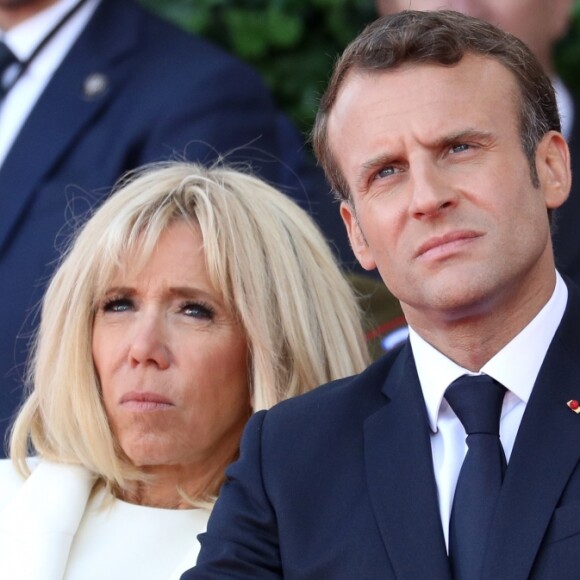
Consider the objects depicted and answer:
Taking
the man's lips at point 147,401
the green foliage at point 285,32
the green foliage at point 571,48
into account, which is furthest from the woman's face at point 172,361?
the green foliage at point 571,48

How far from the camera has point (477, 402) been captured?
2203 millimetres

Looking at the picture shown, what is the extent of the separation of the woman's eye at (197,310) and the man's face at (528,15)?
1.23 metres

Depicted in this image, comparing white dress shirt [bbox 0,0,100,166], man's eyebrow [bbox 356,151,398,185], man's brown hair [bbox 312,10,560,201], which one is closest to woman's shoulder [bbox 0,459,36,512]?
white dress shirt [bbox 0,0,100,166]

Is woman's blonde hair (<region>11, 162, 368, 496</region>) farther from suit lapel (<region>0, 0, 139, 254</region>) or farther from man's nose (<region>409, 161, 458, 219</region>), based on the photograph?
man's nose (<region>409, 161, 458, 219</region>)

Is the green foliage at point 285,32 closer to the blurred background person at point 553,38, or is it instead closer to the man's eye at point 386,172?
the blurred background person at point 553,38

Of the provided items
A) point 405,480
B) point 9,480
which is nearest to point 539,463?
point 405,480

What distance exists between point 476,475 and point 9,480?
1510 mm

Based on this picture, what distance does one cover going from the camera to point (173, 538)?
3.06m

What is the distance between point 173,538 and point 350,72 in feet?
3.78

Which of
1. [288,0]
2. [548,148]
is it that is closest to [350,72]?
[548,148]

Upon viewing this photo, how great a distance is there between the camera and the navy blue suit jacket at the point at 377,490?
2.06 metres

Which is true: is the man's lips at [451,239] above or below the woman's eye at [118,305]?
below

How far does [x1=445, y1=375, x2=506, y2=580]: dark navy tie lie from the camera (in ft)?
6.89

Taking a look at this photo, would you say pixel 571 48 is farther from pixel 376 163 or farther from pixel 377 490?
pixel 377 490
